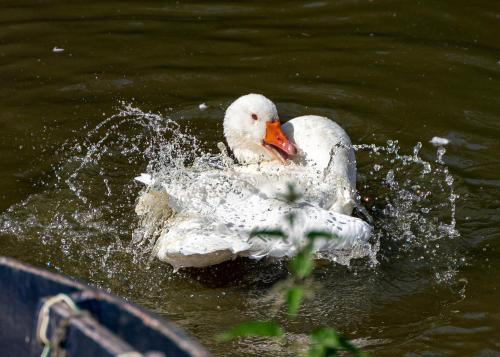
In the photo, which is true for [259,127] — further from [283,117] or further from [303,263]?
[303,263]

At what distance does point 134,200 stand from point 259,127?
3.14ft

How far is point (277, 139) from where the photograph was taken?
5535 millimetres

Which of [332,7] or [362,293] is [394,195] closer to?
[362,293]

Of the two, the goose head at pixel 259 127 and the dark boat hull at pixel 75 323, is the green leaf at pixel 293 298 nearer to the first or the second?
the dark boat hull at pixel 75 323

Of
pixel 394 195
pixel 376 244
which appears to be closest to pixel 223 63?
pixel 394 195

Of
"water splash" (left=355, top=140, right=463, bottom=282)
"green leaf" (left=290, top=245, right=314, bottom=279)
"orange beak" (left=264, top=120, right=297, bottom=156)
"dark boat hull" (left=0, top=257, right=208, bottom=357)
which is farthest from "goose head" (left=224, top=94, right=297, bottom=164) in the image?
"green leaf" (left=290, top=245, right=314, bottom=279)

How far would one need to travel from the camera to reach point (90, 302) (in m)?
2.52

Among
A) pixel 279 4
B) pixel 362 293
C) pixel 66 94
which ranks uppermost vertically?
pixel 279 4

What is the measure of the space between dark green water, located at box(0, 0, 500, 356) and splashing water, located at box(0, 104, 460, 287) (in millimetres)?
14

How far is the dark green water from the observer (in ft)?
15.2

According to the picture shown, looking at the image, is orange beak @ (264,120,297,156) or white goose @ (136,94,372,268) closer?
white goose @ (136,94,372,268)

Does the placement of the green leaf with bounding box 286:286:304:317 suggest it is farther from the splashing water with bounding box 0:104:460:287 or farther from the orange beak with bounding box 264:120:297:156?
the orange beak with bounding box 264:120:297:156

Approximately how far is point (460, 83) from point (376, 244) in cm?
262

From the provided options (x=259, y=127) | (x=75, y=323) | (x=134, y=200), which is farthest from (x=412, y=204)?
(x=75, y=323)
